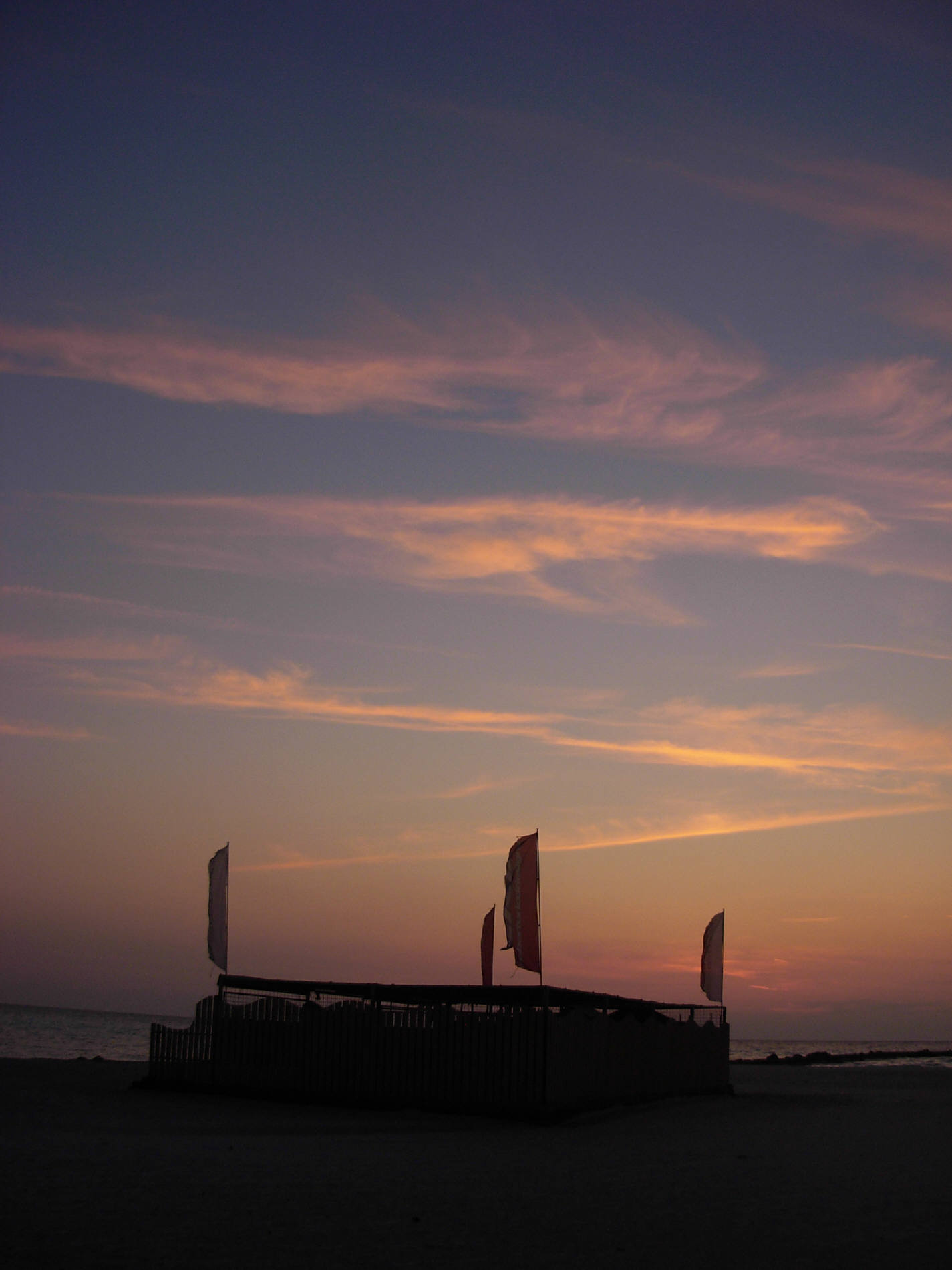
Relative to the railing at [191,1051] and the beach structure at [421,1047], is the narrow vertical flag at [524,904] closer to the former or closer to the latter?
the beach structure at [421,1047]

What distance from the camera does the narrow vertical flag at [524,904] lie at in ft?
69.5

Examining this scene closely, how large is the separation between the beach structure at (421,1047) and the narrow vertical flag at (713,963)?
5.32m

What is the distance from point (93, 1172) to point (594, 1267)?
579cm

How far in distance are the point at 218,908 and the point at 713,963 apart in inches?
483

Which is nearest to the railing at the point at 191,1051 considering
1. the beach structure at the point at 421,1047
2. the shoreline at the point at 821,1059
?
the beach structure at the point at 421,1047

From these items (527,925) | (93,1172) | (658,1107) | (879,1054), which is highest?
(527,925)

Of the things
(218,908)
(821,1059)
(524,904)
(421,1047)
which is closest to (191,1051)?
(218,908)

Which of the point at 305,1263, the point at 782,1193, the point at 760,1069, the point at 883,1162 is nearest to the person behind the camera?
the point at 305,1263

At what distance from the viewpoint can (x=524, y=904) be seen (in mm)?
21359

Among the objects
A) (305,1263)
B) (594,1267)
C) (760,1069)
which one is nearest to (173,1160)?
(305,1263)

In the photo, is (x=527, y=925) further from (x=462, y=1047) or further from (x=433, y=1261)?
(x=433, y=1261)

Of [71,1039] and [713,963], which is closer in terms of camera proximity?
[713,963]

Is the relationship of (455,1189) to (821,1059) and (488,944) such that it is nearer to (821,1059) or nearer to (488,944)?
(488,944)

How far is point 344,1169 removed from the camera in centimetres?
1235
